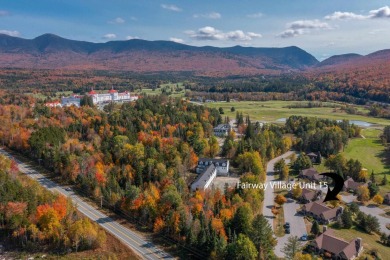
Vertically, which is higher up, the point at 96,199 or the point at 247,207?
the point at 247,207

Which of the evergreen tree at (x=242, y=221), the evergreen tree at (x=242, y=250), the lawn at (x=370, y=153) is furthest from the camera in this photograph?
the lawn at (x=370, y=153)

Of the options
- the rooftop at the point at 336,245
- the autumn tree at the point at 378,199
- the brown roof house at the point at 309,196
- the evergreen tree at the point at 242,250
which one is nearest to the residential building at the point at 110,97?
the brown roof house at the point at 309,196

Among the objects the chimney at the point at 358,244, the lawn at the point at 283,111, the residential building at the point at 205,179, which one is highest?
the lawn at the point at 283,111

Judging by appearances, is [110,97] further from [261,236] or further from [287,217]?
[261,236]

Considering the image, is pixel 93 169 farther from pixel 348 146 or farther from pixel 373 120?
pixel 373 120

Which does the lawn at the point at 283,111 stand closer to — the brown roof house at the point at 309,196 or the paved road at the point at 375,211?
the paved road at the point at 375,211

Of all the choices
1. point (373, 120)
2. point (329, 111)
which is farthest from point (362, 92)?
point (373, 120)

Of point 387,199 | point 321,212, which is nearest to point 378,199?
point 387,199
